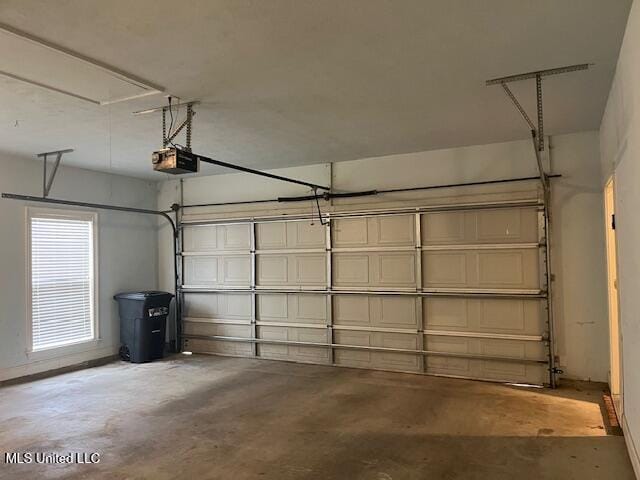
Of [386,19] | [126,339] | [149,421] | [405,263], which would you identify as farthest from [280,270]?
[386,19]

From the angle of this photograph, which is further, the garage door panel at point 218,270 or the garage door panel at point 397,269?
the garage door panel at point 218,270

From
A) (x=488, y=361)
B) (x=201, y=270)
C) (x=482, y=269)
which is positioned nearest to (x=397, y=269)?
(x=482, y=269)

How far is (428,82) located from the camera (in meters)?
3.54

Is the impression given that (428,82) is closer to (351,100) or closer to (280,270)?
(351,100)

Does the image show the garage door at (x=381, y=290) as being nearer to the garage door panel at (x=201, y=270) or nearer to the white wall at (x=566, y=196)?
the garage door panel at (x=201, y=270)

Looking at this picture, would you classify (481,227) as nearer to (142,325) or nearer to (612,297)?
(612,297)

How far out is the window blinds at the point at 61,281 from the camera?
607 cm

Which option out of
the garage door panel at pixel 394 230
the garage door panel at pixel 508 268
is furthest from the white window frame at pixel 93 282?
the garage door panel at pixel 508 268

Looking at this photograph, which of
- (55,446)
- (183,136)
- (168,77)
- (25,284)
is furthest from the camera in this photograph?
(25,284)

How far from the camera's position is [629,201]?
2891 millimetres

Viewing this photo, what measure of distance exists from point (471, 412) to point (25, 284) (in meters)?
5.37

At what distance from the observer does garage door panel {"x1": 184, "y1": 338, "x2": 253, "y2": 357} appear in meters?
7.11

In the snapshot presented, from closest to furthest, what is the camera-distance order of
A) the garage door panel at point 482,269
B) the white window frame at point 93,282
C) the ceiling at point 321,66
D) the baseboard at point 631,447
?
the ceiling at point 321,66
the baseboard at point 631,447
the garage door panel at point 482,269
the white window frame at point 93,282

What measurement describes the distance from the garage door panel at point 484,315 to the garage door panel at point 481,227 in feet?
2.29
